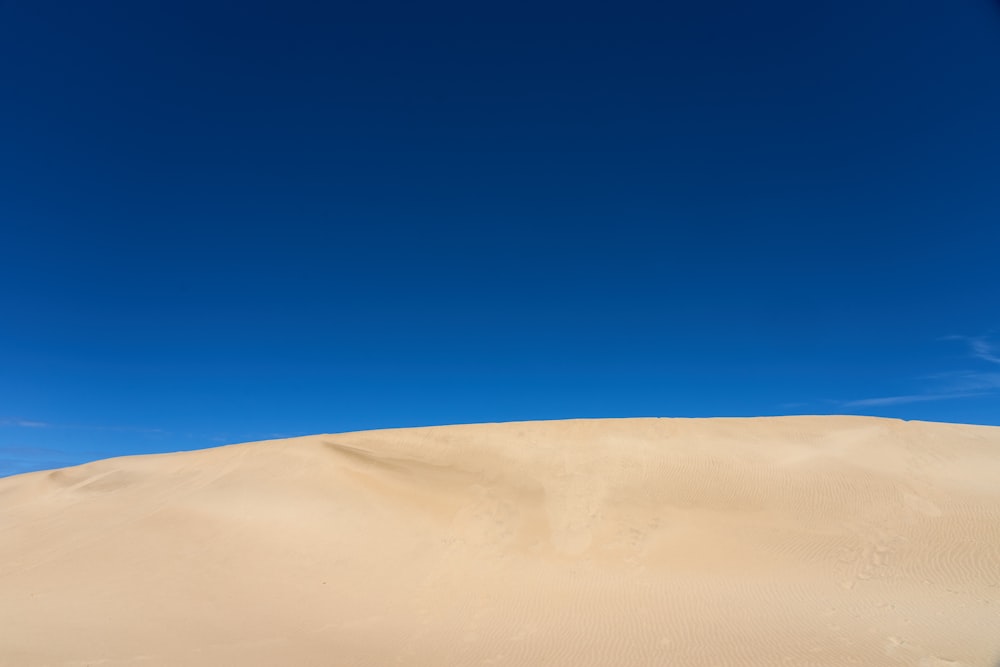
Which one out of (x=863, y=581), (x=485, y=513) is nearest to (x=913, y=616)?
(x=863, y=581)

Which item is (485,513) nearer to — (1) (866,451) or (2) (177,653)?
(2) (177,653)

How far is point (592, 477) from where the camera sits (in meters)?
16.9

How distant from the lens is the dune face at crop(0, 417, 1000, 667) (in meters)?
9.70

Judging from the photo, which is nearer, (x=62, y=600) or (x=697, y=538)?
(x=62, y=600)

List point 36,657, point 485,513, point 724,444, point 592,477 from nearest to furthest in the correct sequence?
point 36,657
point 485,513
point 592,477
point 724,444

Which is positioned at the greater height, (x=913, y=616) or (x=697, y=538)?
(x=697, y=538)

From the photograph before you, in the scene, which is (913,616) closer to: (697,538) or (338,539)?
(697,538)

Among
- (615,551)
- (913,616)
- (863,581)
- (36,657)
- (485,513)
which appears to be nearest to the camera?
(36,657)

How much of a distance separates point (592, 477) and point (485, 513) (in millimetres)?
3509

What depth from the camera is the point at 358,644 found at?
10.1 m

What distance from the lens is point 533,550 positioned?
14266 mm

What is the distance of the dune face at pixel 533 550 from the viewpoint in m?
9.70

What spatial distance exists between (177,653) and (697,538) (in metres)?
11.6

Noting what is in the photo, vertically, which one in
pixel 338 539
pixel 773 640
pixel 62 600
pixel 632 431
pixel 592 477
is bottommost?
pixel 773 640
